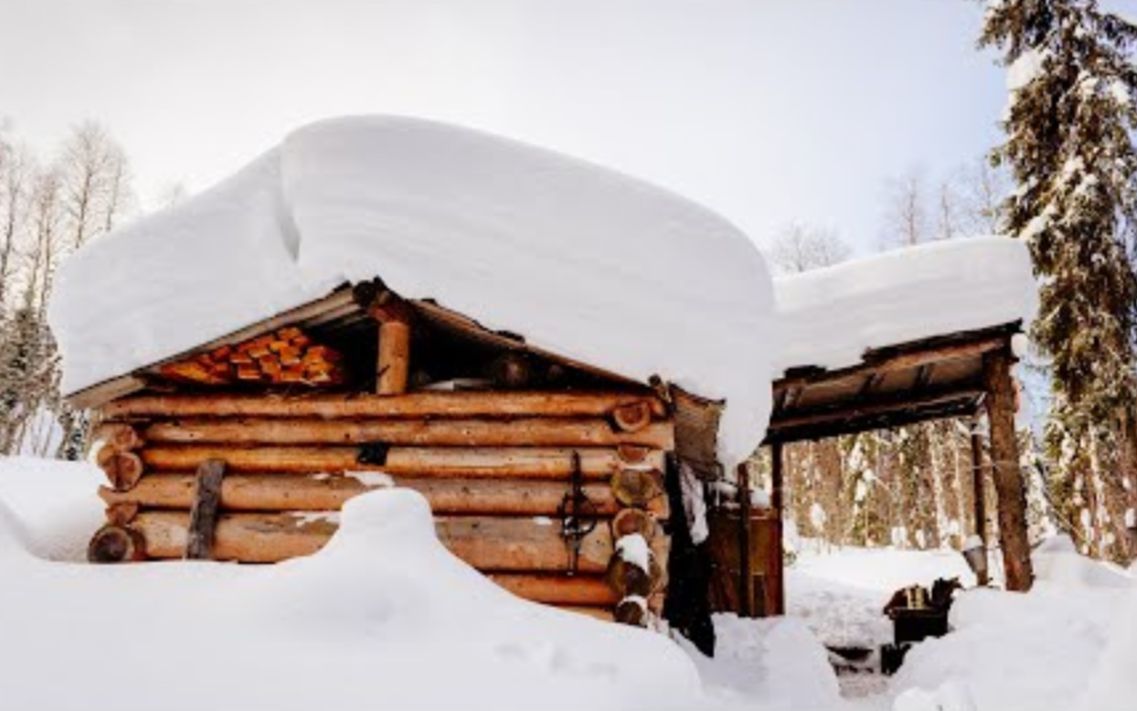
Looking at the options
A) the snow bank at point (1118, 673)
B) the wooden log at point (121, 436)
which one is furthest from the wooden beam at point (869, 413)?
the snow bank at point (1118, 673)

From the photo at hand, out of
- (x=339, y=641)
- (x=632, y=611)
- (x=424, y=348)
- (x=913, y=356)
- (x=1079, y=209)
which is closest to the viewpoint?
(x=339, y=641)

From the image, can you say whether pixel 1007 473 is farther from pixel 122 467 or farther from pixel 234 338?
pixel 122 467

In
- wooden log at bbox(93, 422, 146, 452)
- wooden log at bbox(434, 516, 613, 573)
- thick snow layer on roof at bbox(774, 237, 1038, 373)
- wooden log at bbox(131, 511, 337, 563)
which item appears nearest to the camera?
wooden log at bbox(434, 516, 613, 573)

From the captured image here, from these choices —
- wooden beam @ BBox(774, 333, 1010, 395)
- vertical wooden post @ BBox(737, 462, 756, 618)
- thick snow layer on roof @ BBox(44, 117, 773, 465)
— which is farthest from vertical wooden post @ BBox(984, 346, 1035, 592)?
thick snow layer on roof @ BBox(44, 117, 773, 465)

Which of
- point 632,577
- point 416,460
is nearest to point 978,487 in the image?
point 632,577

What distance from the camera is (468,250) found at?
5.46 meters

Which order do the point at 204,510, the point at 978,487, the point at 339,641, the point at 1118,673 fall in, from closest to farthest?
the point at 1118,673, the point at 339,641, the point at 204,510, the point at 978,487

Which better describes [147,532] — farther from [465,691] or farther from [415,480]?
[465,691]

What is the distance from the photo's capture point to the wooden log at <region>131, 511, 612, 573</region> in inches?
223

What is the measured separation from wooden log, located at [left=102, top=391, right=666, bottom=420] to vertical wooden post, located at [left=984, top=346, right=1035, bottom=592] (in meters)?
5.14

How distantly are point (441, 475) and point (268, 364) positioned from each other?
64.0 inches

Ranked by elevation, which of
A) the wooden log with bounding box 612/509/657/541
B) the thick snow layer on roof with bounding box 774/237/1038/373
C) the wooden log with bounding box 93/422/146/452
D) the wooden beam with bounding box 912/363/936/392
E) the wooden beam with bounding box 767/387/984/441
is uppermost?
the thick snow layer on roof with bounding box 774/237/1038/373

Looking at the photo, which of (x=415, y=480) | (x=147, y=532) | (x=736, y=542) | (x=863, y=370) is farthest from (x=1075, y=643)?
(x=147, y=532)

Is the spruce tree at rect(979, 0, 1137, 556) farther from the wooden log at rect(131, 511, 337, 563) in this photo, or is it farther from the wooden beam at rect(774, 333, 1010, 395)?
the wooden log at rect(131, 511, 337, 563)
